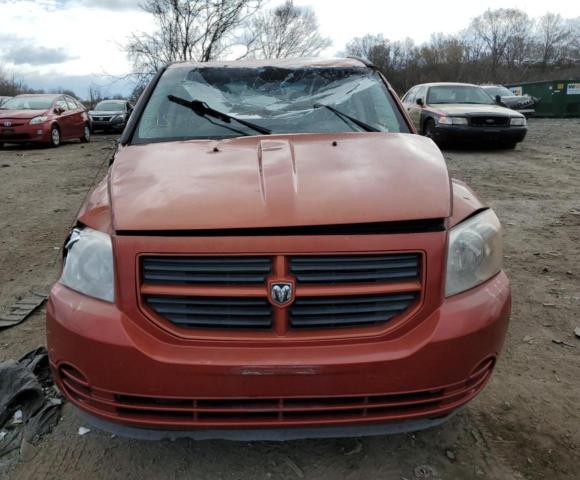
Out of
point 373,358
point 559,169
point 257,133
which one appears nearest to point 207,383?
point 373,358

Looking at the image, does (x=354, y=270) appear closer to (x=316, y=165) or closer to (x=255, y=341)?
(x=255, y=341)

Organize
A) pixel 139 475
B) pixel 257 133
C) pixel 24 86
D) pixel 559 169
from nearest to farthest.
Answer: pixel 139 475
pixel 257 133
pixel 559 169
pixel 24 86

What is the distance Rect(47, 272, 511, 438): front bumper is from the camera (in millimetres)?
1740

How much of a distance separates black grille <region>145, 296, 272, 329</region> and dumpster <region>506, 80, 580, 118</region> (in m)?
24.9

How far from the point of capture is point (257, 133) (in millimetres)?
2869

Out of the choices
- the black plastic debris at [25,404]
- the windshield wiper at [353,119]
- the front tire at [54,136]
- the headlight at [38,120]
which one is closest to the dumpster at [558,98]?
the front tire at [54,136]

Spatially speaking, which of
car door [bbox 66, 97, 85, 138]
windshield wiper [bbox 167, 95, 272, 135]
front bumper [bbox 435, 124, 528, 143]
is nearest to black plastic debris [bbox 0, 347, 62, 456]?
windshield wiper [bbox 167, 95, 272, 135]

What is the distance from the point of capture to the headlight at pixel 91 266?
1.85 metres

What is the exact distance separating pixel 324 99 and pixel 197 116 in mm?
796

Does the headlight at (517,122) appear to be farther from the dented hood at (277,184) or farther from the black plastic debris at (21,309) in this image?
the black plastic debris at (21,309)

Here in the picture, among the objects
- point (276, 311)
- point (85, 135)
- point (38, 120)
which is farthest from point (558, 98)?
Answer: point (276, 311)

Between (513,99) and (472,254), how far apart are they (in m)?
20.9

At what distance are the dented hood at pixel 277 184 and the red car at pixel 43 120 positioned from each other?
1291 cm

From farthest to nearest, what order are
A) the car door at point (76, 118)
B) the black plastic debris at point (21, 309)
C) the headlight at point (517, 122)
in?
1. the car door at point (76, 118)
2. the headlight at point (517, 122)
3. the black plastic debris at point (21, 309)
